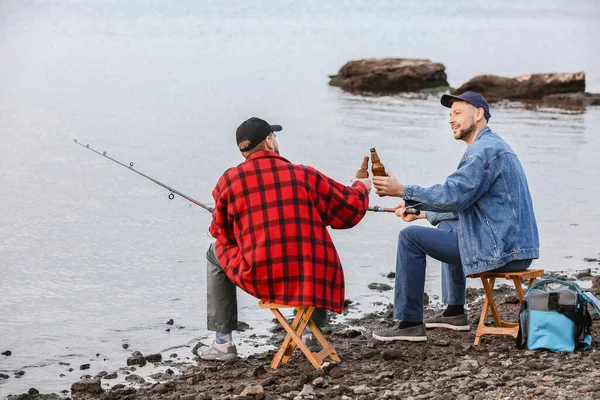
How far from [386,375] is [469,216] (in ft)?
3.72

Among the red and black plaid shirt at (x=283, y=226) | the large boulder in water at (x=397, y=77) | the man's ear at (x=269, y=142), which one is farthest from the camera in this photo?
the large boulder in water at (x=397, y=77)

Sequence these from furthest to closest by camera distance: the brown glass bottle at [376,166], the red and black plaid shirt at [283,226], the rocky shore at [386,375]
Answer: the brown glass bottle at [376,166] → the red and black plaid shirt at [283,226] → the rocky shore at [386,375]

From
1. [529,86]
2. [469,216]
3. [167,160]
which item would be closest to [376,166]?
[469,216]

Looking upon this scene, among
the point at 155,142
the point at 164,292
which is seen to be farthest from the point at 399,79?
the point at 164,292

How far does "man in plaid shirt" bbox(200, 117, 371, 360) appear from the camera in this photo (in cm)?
642

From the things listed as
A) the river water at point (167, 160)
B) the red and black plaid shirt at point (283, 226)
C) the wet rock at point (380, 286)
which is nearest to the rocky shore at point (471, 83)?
the river water at point (167, 160)

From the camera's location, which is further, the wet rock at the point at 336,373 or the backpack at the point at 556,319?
the backpack at the point at 556,319

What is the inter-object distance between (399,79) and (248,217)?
23298 mm

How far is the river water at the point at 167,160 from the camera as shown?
941 cm

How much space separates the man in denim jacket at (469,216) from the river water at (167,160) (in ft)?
Answer: 4.63

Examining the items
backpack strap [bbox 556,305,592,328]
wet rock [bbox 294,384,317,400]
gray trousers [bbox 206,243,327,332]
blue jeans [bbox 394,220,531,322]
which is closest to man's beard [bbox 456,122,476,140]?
blue jeans [bbox 394,220,531,322]

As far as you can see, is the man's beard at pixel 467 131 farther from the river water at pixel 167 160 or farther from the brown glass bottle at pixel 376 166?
the river water at pixel 167 160

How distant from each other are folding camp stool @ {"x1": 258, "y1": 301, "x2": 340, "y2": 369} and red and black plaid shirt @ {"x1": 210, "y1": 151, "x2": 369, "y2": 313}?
0.27 feet

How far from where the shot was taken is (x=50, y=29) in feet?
172
